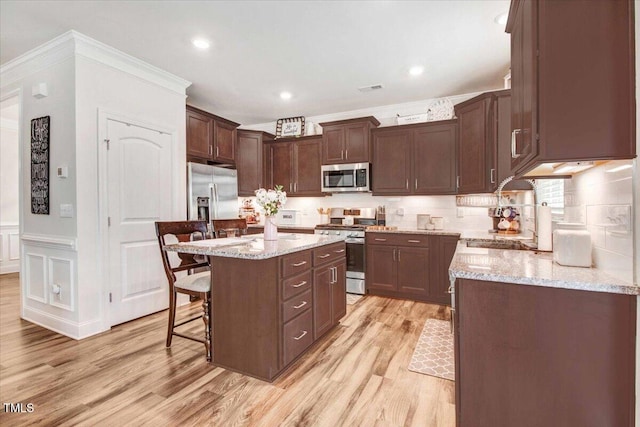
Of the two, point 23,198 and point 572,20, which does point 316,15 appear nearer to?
point 572,20

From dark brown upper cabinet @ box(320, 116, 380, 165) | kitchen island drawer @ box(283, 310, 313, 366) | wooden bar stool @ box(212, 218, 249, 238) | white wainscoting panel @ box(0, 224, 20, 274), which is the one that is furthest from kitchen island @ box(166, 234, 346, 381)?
white wainscoting panel @ box(0, 224, 20, 274)

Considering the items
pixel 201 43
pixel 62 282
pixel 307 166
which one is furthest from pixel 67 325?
pixel 307 166

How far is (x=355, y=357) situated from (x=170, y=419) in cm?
135

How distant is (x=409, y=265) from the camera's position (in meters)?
3.88

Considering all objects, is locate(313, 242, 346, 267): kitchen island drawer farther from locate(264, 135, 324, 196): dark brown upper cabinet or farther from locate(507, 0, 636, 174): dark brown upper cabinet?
locate(264, 135, 324, 196): dark brown upper cabinet

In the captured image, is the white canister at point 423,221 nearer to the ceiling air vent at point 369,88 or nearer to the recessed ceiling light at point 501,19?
the ceiling air vent at point 369,88

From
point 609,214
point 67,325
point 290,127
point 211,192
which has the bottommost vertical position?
point 67,325

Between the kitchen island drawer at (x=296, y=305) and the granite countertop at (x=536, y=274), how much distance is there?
115 centimetres

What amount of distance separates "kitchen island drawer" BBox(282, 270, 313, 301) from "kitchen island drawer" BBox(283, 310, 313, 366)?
0.20 m

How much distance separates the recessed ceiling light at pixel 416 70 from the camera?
3365 millimetres

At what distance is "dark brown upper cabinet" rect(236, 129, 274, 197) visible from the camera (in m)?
4.88

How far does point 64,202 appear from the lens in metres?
2.90

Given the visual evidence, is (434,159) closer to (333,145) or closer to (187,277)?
(333,145)

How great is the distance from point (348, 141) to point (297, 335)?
9.91 ft
